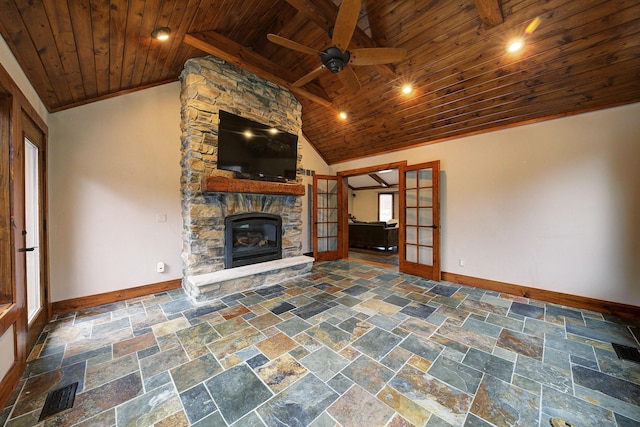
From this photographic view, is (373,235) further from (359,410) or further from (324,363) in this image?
(359,410)

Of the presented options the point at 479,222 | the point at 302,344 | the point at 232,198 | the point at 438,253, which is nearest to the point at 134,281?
the point at 232,198

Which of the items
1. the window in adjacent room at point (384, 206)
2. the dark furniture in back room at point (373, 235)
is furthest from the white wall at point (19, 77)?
the window in adjacent room at point (384, 206)

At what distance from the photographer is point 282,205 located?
4.20 m

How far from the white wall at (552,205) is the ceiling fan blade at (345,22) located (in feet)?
9.45

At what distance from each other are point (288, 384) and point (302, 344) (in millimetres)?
477

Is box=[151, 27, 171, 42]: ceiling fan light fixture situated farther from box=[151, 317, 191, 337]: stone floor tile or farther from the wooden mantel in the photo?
box=[151, 317, 191, 337]: stone floor tile

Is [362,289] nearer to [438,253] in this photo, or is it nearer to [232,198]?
[438,253]

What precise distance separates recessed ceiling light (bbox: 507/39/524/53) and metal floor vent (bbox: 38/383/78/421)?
16.0 ft

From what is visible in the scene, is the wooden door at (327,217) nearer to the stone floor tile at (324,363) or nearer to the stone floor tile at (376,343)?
the stone floor tile at (376,343)

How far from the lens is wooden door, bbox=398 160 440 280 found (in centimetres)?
411

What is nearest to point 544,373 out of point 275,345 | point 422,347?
point 422,347

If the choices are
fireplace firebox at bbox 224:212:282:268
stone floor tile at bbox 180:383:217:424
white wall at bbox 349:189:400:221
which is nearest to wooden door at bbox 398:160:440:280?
fireplace firebox at bbox 224:212:282:268

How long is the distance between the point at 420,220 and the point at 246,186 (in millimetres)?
3201

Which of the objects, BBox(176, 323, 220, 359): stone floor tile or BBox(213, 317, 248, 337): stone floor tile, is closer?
BBox(176, 323, 220, 359): stone floor tile
